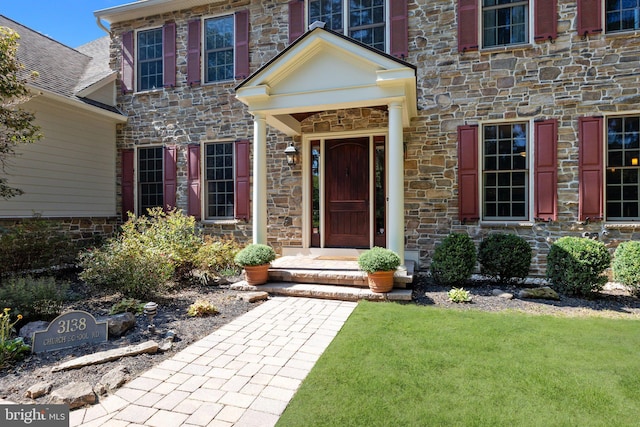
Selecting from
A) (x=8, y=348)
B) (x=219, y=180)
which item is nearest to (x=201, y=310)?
(x=8, y=348)

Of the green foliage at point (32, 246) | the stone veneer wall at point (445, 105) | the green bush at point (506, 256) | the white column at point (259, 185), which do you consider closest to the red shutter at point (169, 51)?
the stone veneer wall at point (445, 105)

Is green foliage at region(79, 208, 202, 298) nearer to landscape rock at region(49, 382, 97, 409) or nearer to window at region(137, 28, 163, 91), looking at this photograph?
landscape rock at region(49, 382, 97, 409)

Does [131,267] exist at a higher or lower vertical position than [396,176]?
lower

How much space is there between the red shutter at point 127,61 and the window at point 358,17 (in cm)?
492

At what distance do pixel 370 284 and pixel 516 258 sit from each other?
8.15 feet

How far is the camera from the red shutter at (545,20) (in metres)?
6.54

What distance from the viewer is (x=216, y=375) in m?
2.98

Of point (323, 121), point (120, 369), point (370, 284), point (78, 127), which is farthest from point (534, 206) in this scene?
point (78, 127)

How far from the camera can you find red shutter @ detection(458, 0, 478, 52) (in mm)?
6891

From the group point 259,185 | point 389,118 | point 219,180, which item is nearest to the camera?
point 389,118

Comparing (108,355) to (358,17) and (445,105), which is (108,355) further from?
(358,17)

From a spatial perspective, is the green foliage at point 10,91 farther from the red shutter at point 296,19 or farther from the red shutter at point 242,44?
the red shutter at point 296,19

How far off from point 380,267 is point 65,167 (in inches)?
297

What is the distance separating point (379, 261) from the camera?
16.8 ft
